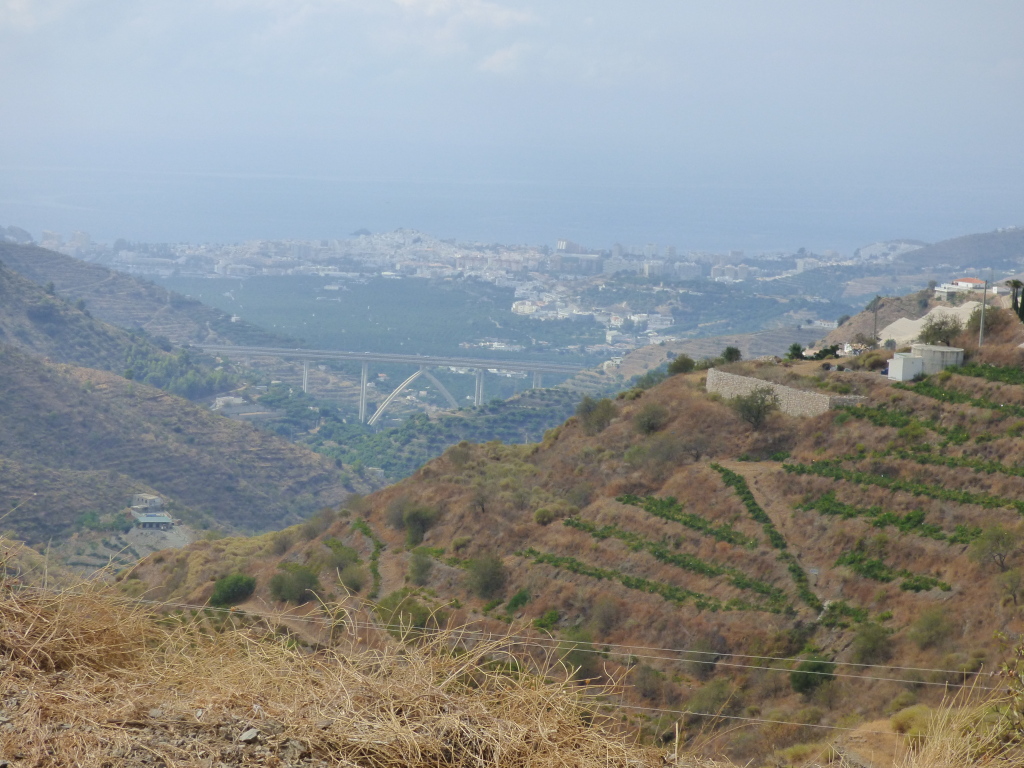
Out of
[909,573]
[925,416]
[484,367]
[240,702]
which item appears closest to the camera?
[240,702]

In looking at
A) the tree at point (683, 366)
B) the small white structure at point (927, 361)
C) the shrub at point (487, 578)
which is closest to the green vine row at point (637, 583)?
the shrub at point (487, 578)

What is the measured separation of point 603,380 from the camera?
7019 centimetres

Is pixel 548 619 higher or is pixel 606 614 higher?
pixel 606 614

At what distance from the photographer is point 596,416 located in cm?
2791

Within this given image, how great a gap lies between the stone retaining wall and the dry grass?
19.0 meters

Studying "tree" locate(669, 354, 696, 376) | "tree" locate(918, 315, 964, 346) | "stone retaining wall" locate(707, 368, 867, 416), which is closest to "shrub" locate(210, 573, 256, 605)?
"stone retaining wall" locate(707, 368, 867, 416)

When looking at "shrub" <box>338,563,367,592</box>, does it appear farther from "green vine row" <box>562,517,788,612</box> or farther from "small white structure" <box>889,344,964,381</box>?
"small white structure" <box>889,344,964,381</box>

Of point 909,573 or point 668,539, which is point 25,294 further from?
point 909,573

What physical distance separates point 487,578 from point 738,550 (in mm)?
4956

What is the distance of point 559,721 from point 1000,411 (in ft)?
57.8

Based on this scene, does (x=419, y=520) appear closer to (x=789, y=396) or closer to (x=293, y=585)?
(x=293, y=585)

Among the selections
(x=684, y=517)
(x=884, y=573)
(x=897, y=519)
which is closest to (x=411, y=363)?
(x=684, y=517)

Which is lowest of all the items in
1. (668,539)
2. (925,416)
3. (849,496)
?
(668,539)

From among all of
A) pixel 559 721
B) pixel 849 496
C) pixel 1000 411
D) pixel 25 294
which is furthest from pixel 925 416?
pixel 25 294
